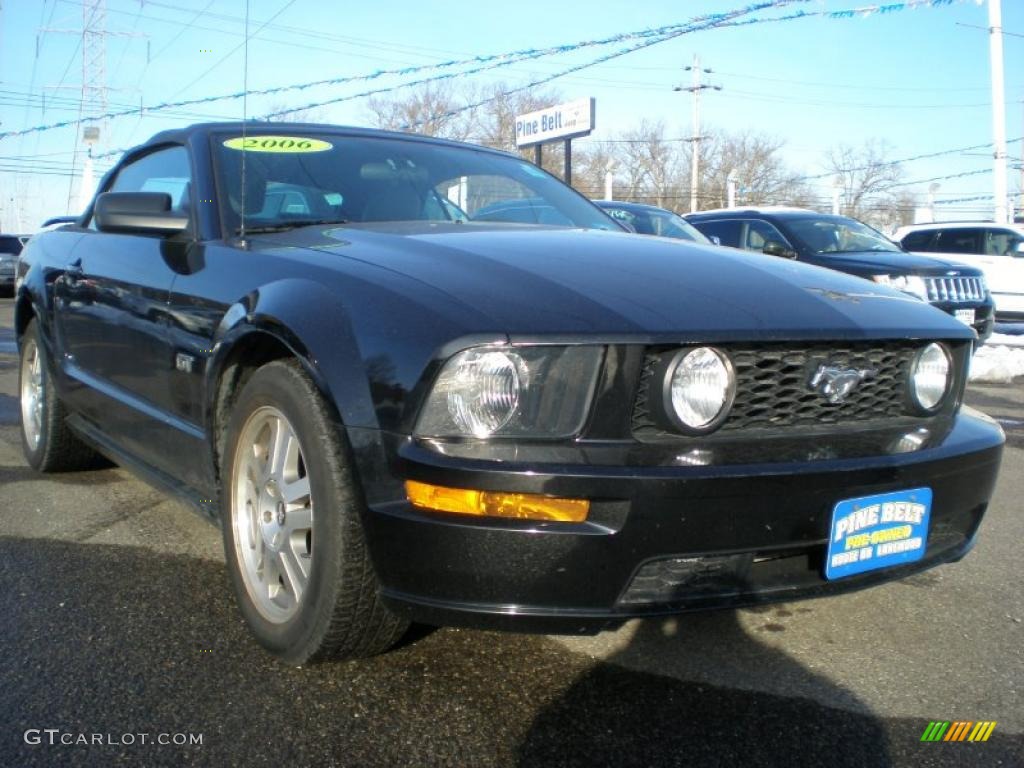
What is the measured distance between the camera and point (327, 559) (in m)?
2.32

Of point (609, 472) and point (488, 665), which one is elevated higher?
point (609, 472)

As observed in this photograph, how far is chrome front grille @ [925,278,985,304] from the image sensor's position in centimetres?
956

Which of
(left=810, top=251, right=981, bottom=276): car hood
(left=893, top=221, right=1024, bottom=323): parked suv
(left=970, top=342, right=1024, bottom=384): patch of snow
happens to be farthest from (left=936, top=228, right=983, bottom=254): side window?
(left=970, top=342, right=1024, bottom=384): patch of snow

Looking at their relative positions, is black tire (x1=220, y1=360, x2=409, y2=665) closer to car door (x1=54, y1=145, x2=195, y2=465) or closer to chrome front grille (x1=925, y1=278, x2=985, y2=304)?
car door (x1=54, y1=145, x2=195, y2=465)

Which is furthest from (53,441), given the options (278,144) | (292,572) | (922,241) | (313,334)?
(922,241)

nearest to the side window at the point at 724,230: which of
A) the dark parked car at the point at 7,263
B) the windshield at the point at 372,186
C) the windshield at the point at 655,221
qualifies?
the windshield at the point at 655,221

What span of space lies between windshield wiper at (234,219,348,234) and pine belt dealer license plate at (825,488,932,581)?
1.85 metres

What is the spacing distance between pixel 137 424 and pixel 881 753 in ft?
8.36

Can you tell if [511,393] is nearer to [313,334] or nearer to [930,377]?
[313,334]

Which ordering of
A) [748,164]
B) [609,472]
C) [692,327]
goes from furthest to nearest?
1. [748,164]
2. [692,327]
3. [609,472]

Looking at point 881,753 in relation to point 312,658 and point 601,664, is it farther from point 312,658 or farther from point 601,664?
point 312,658

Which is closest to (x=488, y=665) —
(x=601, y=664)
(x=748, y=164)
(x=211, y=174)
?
(x=601, y=664)

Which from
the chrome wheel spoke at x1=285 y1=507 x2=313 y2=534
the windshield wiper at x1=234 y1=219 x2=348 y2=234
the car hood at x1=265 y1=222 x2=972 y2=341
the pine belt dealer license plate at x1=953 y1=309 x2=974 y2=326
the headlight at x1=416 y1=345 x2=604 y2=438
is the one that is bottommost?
the chrome wheel spoke at x1=285 y1=507 x2=313 y2=534

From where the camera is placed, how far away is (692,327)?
2.25 m
